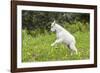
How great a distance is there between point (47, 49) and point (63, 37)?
0.66 ft

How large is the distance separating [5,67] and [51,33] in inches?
21.0

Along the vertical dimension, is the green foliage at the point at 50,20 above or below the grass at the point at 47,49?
above

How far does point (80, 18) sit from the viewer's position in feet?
6.98

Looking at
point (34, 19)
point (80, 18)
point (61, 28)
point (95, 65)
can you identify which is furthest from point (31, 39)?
point (95, 65)

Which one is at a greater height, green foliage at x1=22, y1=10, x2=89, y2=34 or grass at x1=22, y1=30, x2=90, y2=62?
green foliage at x1=22, y1=10, x2=89, y2=34

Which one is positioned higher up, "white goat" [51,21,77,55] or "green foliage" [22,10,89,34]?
"green foliage" [22,10,89,34]

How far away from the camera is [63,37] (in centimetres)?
205

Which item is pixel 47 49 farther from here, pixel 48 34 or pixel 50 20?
pixel 50 20

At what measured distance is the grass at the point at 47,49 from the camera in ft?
6.30

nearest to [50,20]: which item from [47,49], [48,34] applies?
[48,34]

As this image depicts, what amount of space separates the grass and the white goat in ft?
0.13

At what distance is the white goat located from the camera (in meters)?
2.02

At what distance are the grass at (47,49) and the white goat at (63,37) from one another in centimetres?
4

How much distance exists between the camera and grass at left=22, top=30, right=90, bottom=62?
192 cm
